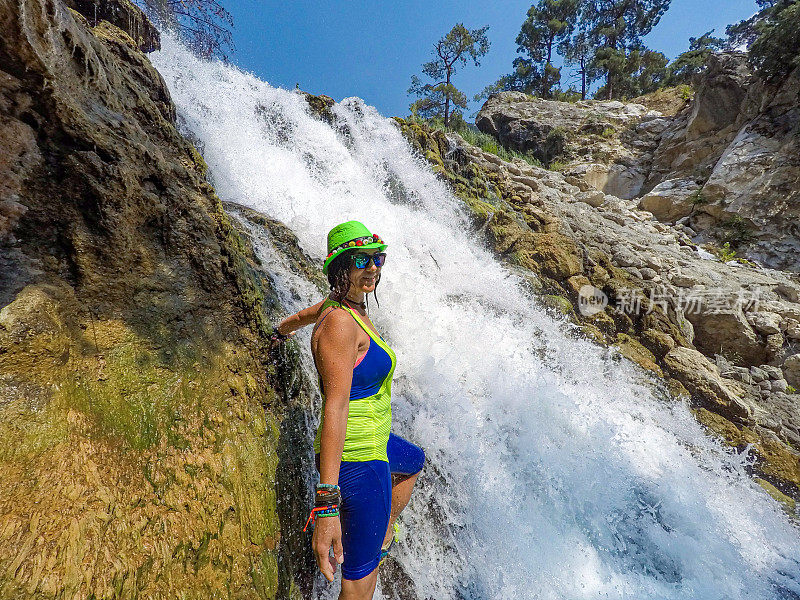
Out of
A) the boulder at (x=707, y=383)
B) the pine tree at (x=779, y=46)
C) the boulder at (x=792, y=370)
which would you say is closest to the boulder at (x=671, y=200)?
the pine tree at (x=779, y=46)

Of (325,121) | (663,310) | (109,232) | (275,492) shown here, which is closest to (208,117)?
(325,121)

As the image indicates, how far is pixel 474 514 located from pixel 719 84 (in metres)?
18.0

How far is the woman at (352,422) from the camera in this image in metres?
1.47

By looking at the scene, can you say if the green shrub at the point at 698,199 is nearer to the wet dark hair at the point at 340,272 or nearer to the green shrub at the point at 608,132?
the green shrub at the point at 608,132

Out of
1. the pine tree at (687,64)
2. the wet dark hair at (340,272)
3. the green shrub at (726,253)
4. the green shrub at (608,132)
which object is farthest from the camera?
the pine tree at (687,64)

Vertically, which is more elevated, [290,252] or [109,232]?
[109,232]

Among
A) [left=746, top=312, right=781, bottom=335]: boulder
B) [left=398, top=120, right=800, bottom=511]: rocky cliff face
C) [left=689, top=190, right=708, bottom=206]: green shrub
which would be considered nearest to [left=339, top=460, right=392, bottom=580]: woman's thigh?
[left=398, top=120, right=800, bottom=511]: rocky cliff face

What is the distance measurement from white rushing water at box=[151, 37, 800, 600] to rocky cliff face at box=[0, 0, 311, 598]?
1.25m

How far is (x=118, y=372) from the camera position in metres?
1.69

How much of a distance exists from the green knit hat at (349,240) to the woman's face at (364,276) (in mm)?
37

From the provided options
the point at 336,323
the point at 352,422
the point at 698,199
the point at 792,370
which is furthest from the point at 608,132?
the point at 352,422

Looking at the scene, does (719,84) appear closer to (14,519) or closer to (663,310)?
(663,310)

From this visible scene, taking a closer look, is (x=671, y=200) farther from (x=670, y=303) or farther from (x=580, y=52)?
(x=580, y=52)

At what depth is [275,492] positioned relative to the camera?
6.79ft
